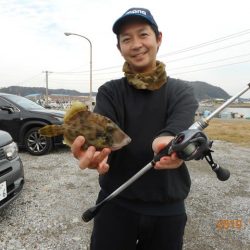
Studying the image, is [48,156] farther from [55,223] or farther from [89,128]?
[89,128]

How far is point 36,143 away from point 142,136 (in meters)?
7.01

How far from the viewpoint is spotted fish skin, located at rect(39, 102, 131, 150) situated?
1.57 m

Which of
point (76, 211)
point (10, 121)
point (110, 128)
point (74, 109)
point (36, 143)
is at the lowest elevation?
→ point (36, 143)

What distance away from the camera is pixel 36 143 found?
27.7 ft

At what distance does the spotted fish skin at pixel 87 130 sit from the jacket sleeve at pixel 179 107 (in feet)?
0.88

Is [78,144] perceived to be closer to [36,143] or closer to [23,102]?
[36,143]

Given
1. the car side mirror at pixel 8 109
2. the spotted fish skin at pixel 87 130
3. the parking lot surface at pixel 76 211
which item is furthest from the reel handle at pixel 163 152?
the car side mirror at pixel 8 109

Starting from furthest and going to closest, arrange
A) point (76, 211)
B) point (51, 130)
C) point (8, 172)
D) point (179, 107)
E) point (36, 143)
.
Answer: point (36, 143) < point (76, 211) < point (8, 172) < point (179, 107) < point (51, 130)

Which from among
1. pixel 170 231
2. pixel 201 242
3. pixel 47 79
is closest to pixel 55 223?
pixel 201 242

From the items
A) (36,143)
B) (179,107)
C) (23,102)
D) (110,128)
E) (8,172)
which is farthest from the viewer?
(23,102)

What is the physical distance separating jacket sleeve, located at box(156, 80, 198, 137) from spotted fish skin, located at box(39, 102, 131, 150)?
268 millimetres

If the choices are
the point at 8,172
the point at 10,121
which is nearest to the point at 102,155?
the point at 8,172

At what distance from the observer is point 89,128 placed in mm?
1601

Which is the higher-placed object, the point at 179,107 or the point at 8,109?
the point at 179,107
